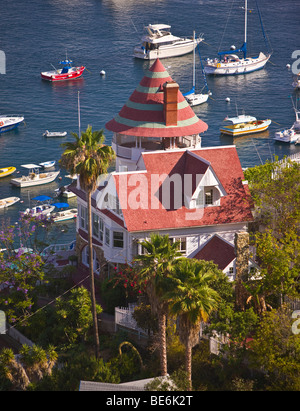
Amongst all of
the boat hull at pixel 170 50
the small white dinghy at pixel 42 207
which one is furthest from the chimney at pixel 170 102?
the boat hull at pixel 170 50

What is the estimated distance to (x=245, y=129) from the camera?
475 ft

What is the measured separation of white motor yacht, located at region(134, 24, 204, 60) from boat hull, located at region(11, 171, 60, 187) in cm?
7037

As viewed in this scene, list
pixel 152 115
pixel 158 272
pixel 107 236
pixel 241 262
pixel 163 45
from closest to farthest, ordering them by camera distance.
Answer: pixel 158 272
pixel 241 262
pixel 107 236
pixel 152 115
pixel 163 45

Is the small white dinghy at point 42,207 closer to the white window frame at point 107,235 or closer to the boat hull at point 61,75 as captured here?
the white window frame at point 107,235

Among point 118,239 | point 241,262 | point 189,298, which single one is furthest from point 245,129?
point 189,298

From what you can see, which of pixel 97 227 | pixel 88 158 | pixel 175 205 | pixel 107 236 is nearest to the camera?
pixel 88 158

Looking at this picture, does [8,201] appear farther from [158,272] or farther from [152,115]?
[158,272]

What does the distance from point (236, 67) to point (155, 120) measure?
359ft

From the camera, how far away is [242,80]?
178750 millimetres

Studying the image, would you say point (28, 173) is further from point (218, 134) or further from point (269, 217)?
point (269, 217)

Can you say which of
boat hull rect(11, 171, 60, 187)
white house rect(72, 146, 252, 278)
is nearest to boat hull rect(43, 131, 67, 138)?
boat hull rect(11, 171, 60, 187)

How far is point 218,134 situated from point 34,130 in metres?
32.3

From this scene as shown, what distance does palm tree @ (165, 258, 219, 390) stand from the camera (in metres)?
51.0

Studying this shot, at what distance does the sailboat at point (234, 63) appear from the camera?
178m
